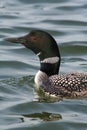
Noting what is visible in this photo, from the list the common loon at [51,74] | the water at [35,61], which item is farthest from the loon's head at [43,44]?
the water at [35,61]

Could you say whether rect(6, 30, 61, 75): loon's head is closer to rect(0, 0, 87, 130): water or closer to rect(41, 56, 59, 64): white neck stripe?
rect(41, 56, 59, 64): white neck stripe

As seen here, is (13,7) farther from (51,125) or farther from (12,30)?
(51,125)

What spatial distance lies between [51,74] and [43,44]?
0.56 meters

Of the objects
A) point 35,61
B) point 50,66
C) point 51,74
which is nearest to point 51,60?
point 50,66

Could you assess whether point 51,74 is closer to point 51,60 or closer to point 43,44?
point 51,60

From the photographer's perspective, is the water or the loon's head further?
the loon's head

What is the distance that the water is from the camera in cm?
1155

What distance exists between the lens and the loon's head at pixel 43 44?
13180 mm

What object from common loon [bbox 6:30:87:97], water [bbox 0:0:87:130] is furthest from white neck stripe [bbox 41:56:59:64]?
water [bbox 0:0:87:130]

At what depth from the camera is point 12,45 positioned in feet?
53.4

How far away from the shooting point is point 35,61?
15094 mm

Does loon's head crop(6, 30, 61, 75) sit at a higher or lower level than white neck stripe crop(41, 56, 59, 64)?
higher

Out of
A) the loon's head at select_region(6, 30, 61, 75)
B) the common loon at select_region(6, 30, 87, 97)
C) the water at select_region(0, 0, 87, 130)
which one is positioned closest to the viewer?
the water at select_region(0, 0, 87, 130)

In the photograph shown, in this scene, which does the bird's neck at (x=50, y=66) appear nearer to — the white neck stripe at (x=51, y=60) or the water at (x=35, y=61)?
the white neck stripe at (x=51, y=60)
